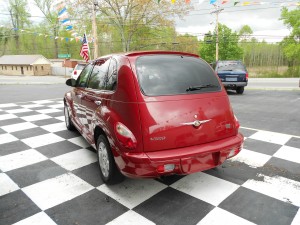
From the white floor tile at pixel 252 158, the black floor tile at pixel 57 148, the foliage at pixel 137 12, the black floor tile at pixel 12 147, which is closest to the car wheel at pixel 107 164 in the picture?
the black floor tile at pixel 57 148

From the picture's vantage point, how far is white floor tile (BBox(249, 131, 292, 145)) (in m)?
4.37

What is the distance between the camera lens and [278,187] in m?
2.79

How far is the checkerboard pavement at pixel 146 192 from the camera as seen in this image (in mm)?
2293

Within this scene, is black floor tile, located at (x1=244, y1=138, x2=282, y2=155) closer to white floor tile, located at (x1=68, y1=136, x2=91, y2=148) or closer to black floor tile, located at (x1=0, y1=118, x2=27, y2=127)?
white floor tile, located at (x1=68, y1=136, x2=91, y2=148)

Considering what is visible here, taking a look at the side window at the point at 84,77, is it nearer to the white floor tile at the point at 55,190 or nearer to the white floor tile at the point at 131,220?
the white floor tile at the point at 55,190

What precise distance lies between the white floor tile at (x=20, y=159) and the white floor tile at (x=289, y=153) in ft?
12.1

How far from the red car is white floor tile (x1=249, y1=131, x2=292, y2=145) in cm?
202

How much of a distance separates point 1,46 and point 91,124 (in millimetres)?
63747

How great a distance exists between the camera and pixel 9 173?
10.6 ft

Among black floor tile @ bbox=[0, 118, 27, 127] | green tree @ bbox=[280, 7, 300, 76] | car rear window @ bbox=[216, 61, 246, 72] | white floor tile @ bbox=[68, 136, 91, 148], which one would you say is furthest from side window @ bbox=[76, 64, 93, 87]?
green tree @ bbox=[280, 7, 300, 76]

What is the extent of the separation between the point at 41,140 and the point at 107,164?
2348 mm

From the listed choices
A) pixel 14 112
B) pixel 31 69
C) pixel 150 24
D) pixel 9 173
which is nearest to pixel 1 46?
pixel 31 69

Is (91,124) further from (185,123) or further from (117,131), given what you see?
(185,123)

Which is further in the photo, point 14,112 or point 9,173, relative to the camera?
point 14,112
